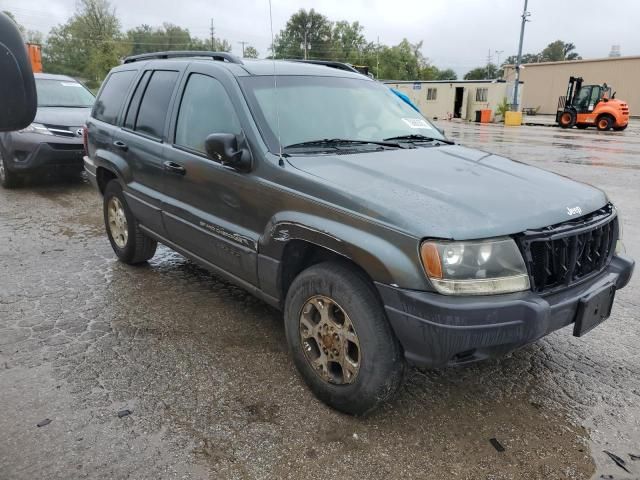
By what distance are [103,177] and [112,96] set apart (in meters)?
0.77

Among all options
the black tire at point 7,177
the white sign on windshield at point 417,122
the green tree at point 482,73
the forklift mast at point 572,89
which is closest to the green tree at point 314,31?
the green tree at point 482,73

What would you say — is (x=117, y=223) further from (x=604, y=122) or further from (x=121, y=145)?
(x=604, y=122)

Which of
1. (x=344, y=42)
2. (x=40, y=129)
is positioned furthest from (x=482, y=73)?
(x=40, y=129)

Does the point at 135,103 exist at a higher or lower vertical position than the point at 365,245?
higher

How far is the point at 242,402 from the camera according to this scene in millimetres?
2859

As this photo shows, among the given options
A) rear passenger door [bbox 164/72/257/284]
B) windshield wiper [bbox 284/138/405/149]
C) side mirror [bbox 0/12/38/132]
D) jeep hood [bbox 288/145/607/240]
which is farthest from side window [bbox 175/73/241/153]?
side mirror [bbox 0/12/38/132]

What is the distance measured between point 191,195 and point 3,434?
1765mm

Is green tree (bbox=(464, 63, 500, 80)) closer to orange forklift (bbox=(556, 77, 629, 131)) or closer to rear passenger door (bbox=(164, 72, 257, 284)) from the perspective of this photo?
orange forklift (bbox=(556, 77, 629, 131))

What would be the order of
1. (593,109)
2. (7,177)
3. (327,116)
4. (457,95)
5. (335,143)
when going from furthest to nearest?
(457,95) < (593,109) < (7,177) < (327,116) < (335,143)

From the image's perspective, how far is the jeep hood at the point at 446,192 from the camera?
2334 mm

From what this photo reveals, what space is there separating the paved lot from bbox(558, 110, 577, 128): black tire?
27312mm

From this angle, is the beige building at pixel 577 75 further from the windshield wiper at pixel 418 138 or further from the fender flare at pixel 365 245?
the fender flare at pixel 365 245

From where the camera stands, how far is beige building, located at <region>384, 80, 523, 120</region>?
35.9m

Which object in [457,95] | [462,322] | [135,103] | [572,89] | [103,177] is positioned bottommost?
[462,322]
